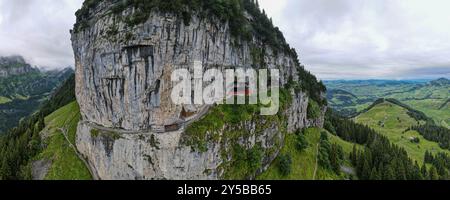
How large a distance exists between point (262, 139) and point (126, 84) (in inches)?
1744

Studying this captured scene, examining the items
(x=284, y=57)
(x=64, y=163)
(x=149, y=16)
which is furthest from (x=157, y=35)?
(x=284, y=57)

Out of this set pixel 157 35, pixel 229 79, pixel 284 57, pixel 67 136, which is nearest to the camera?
pixel 157 35

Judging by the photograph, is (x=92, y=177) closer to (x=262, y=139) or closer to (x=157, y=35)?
(x=157, y=35)

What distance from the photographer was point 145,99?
269 feet

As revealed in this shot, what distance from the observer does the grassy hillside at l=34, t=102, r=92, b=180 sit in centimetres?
8912

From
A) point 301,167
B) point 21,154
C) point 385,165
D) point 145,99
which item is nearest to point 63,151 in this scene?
point 21,154

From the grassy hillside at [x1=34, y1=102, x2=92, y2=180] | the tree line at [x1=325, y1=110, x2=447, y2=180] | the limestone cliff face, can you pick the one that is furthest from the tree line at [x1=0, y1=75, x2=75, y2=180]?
the tree line at [x1=325, y1=110, x2=447, y2=180]

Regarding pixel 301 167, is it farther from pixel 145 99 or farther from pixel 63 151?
pixel 63 151

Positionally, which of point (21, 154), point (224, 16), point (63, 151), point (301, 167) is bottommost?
point (301, 167)

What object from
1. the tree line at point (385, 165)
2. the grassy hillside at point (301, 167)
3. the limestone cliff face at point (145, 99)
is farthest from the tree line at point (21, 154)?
the tree line at point (385, 165)

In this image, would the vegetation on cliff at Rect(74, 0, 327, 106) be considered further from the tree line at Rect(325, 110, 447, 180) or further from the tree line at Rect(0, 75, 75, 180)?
the tree line at Rect(0, 75, 75, 180)

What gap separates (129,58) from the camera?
264ft

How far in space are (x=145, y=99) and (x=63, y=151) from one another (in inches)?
1500

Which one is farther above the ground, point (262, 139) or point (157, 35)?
point (157, 35)
